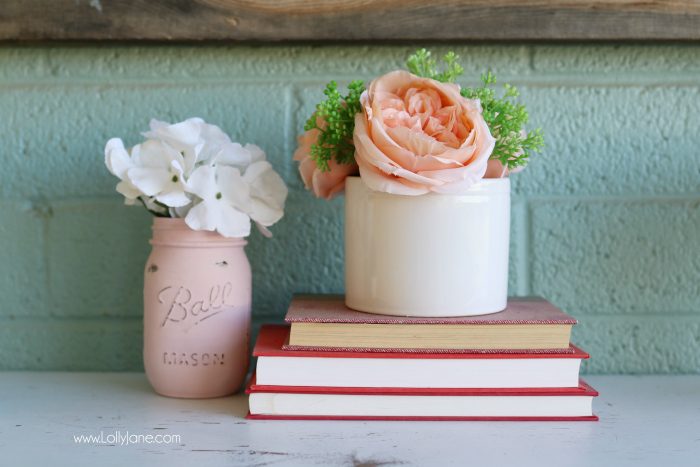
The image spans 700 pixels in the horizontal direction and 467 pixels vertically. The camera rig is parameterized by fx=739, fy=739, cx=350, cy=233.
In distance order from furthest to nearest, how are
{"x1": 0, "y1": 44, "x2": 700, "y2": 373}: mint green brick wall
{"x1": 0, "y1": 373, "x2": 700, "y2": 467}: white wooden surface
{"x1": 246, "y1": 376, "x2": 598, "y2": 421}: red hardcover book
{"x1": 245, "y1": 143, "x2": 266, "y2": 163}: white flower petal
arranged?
{"x1": 0, "y1": 44, "x2": 700, "y2": 373}: mint green brick wall, {"x1": 245, "y1": 143, "x2": 266, "y2": 163}: white flower petal, {"x1": 246, "y1": 376, "x2": 598, "y2": 421}: red hardcover book, {"x1": 0, "y1": 373, "x2": 700, "y2": 467}: white wooden surface

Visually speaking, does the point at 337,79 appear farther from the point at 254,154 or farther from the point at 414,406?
the point at 414,406

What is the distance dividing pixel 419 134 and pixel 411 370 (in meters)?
0.23

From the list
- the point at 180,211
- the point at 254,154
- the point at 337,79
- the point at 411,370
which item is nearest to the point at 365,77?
the point at 337,79

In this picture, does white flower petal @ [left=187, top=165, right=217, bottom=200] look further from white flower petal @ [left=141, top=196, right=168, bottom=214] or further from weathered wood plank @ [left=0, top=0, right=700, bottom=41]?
weathered wood plank @ [left=0, top=0, right=700, bottom=41]

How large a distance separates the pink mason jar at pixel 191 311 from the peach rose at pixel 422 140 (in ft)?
0.65

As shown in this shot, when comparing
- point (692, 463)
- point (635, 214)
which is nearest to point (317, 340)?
point (692, 463)

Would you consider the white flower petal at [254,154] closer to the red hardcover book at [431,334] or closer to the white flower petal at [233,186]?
the white flower petal at [233,186]

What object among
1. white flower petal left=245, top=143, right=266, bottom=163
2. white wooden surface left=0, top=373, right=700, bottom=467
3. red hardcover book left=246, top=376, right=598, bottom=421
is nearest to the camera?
white wooden surface left=0, top=373, right=700, bottom=467

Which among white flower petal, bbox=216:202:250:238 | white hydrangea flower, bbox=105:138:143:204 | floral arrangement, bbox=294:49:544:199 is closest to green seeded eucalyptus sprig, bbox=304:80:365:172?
floral arrangement, bbox=294:49:544:199

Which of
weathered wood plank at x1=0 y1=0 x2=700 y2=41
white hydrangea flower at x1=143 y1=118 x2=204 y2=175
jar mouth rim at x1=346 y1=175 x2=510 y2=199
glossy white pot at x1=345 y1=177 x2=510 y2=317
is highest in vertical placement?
weathered wood plank at x1=0 y1=0 x2=700 y2=41

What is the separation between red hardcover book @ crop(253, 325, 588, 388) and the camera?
2.42 ft

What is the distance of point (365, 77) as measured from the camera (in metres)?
0.97

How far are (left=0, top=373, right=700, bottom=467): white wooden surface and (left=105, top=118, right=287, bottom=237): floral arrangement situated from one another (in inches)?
8.1

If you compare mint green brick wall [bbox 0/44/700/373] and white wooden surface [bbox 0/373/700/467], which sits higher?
mint green brick wall [bbox 0/44/700/373]
